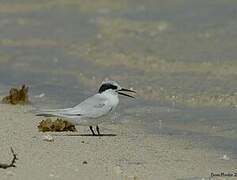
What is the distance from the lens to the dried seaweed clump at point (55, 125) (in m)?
8.70

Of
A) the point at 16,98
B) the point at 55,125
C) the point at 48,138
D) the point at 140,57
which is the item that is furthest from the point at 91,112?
the point at 140,57

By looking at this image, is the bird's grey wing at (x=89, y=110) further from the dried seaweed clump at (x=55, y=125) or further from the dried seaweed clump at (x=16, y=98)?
the dried seaweed clump at (x=16, y=98)

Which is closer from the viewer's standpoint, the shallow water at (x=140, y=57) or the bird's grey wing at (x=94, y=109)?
the bird's grey wing at (x=94, y=109)

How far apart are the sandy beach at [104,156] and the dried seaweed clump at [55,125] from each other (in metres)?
0.08

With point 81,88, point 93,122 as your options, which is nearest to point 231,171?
point 93,122

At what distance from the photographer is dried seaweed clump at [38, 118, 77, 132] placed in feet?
28.5

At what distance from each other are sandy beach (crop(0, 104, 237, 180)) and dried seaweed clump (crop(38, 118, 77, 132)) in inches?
3.2

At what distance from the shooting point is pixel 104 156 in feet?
25.1

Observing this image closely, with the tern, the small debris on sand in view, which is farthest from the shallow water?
the small debris on sand

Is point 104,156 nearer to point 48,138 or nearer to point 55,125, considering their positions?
point 48,138

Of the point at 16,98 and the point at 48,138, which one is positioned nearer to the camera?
the point at 48,138

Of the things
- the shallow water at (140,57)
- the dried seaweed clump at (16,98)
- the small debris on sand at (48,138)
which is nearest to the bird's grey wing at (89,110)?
the small debris on sand at (48,138)

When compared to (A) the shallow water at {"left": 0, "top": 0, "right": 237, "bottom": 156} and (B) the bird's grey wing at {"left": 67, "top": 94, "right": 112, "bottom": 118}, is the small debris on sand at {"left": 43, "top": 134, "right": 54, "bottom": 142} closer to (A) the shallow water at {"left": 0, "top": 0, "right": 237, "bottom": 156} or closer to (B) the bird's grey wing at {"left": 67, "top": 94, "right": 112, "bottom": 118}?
(B) the bird's grey wing at {"left": 67, "top": 94, "right": 112, "bottom": 118}

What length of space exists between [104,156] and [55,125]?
47.7 inches
